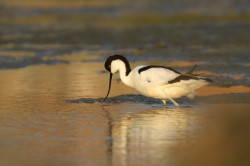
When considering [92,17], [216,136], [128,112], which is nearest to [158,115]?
[128,112]

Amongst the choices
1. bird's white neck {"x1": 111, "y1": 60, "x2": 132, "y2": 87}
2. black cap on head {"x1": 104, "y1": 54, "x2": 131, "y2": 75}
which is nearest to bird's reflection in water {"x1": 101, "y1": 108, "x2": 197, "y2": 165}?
bird's white neck {"x1": 111, "y1": 60, "x2": 132, "y2": 87}

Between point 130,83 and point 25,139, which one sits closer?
point 25,139

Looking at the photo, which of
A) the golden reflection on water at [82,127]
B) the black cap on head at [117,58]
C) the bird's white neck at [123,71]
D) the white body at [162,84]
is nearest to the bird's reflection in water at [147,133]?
the golden reflection on water at [82,127]

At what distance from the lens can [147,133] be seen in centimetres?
746

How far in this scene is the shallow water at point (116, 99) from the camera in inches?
262

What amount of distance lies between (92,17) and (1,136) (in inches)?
808

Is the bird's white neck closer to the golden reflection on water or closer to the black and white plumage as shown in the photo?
the black and white plumage

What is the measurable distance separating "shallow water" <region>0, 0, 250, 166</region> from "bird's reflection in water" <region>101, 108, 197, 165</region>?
0.01 meters

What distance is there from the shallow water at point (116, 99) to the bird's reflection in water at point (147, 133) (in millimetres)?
11

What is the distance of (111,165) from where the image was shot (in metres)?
6.05

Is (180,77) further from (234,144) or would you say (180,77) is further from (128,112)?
(234,144)

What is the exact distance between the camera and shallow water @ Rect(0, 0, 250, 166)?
6.64 meters

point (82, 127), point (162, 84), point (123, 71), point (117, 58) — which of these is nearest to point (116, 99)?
point (123, 71)

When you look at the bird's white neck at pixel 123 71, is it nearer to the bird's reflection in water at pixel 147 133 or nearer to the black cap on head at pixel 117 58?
the black cap on head at pixel 117 58
